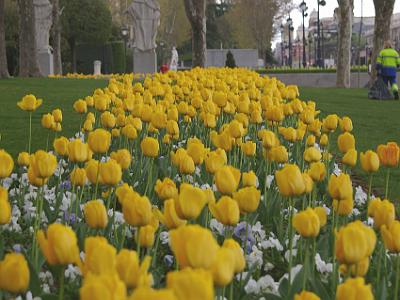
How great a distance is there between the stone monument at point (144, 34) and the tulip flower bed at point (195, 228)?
24.3m

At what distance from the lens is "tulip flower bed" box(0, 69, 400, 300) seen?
1.29 m

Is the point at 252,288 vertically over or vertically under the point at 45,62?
under

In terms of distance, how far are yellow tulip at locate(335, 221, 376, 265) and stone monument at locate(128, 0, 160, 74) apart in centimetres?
2804

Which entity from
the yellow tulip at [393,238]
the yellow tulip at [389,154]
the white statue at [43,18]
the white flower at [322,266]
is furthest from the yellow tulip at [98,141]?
the white statue at [43,18]

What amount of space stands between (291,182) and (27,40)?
18.8 metres

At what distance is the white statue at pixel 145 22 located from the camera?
96.0 ft

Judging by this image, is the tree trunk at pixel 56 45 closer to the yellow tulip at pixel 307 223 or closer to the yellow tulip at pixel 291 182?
the yellow tulip at pixel 291 182

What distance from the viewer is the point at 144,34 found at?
29188 millimetres

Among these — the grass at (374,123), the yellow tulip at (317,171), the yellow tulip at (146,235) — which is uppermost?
the yellow tulip at (317,171)

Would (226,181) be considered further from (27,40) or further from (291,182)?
(27,40)

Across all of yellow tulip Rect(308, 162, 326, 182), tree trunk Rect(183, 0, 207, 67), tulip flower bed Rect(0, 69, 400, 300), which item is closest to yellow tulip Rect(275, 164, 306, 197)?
tulip flower bed Rect(0, 69, 400, 300)

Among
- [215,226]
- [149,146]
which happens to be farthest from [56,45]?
[149,146]

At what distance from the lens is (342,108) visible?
14.4m

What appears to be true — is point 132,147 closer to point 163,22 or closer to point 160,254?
point 160,254
